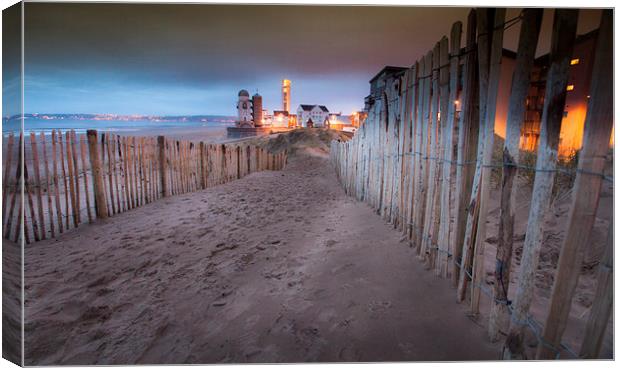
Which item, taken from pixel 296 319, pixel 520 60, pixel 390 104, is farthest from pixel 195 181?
pixel 520 60

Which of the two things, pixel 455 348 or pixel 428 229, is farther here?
pixel 428 229

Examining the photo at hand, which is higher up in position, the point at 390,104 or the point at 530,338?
the point at 390,104

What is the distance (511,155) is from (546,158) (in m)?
0.24

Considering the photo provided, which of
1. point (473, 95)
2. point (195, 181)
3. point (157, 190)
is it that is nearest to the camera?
point (473, 95)

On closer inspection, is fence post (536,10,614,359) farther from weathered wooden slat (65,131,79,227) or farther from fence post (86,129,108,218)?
fence post (86,129,108,218)

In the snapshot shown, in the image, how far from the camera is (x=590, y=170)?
4.34 ft

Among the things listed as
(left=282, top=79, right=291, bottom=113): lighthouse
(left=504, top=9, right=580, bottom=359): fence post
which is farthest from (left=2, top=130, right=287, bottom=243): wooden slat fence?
(left=282, top=79, right=291, bottom=113): lighthouse

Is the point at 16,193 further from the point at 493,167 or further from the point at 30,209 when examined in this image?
the point at 493,167

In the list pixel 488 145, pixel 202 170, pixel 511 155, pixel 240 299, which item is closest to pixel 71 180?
pixel 202 170

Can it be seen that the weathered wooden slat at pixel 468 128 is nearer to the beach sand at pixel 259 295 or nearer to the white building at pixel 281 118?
the beach sand at pixel 259 295

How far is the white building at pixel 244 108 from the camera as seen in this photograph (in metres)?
49.2

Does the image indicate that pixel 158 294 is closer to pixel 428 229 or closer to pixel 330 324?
pixel 330 324

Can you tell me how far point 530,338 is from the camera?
1.72 metres

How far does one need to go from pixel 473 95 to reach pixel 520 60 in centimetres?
47
